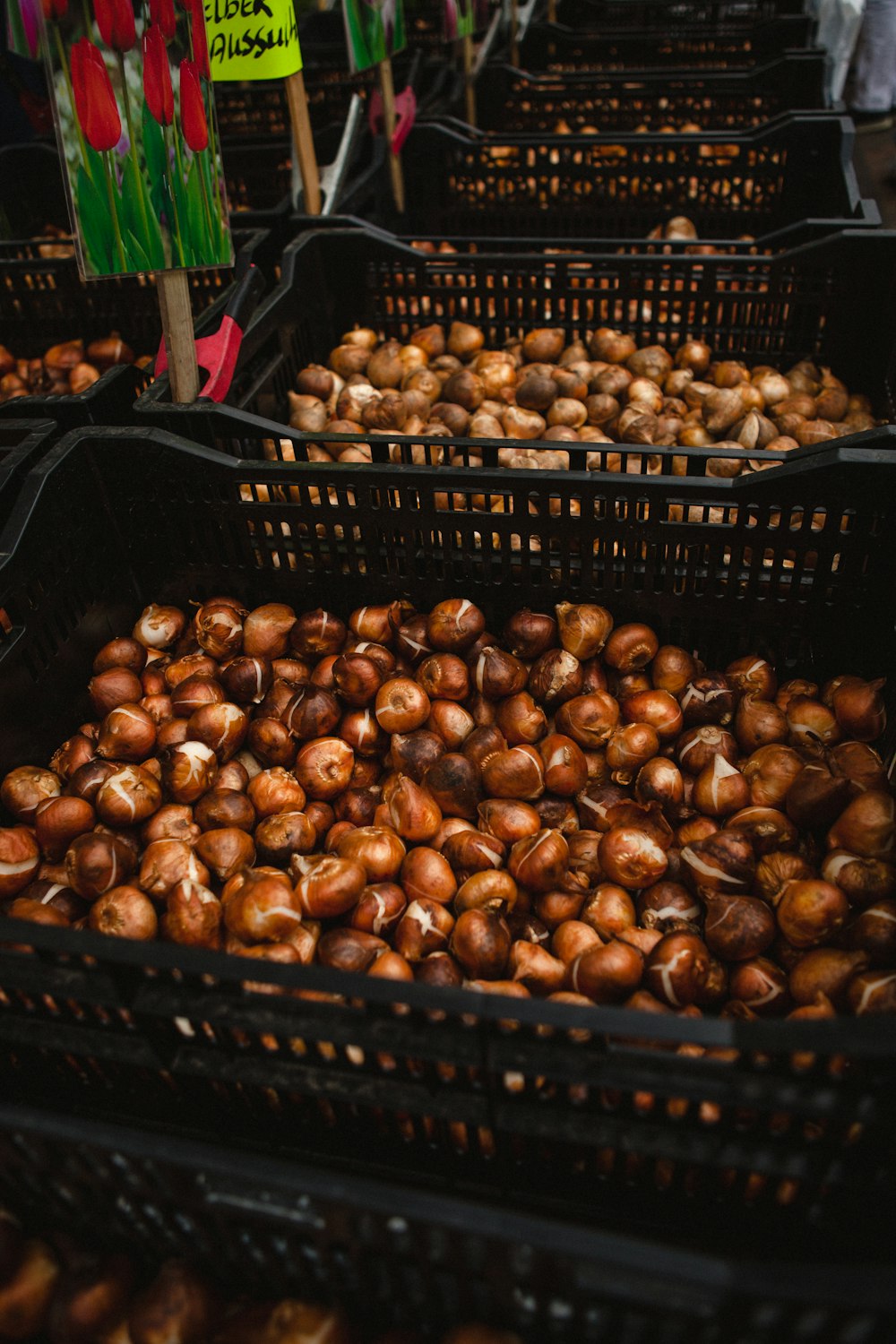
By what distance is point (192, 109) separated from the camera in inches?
74.6

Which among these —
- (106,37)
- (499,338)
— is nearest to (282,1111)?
(106,37)

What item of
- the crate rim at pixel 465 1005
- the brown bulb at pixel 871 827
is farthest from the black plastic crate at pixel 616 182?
the crate rim at pixel 465 1005

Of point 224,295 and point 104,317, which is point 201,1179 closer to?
point 224,295

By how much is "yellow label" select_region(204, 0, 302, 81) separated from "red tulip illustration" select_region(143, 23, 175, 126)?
0.73m

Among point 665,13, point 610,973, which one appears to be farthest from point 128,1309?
point 665,13

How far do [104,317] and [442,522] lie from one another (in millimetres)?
1870

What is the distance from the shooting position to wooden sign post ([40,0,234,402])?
1.65 metres

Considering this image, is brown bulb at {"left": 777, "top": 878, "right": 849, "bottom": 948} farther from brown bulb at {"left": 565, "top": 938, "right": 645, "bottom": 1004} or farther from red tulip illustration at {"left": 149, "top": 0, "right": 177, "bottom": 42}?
red tulip illustration at {"left": 149, "top": 0, "right": 177, "bottom": 42}

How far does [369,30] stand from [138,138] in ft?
5.34

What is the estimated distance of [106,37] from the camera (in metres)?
1.67

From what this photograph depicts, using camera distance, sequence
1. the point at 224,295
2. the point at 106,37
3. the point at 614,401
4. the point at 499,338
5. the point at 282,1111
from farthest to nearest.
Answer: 1. the point at 499,338
2. the point at 614,401
3. the point at 224,295
4. the point at 106,37
5. the point at 282,1111

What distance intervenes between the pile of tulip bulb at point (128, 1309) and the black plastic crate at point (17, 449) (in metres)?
1.36

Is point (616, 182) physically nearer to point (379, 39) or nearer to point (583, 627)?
point (379, 39)

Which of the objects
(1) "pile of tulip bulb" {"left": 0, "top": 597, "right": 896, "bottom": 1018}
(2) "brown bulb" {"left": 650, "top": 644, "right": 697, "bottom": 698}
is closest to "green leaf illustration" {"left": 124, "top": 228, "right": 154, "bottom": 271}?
(1) "pile of tulip bulb" {"left": 0, "top": 597, "right": 896, "bottom": 1018}
